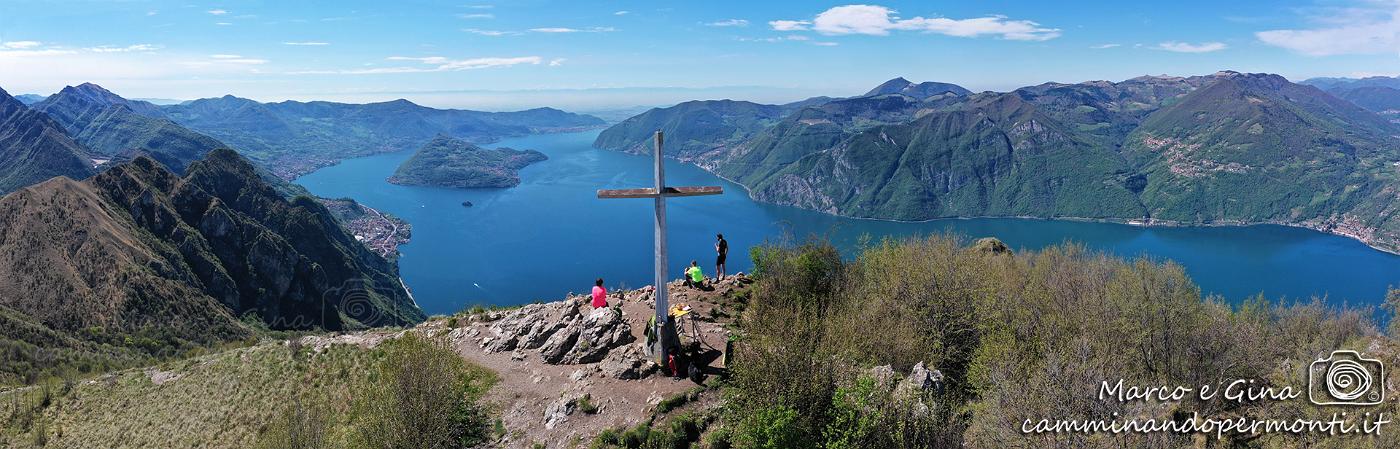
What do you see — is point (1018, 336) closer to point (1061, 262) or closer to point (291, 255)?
point (1061, 262)

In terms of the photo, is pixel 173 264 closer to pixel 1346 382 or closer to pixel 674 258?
pixel 674 258

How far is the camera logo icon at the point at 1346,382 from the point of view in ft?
46.4

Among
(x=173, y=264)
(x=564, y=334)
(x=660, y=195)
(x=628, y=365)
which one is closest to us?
(x=660, y=195)

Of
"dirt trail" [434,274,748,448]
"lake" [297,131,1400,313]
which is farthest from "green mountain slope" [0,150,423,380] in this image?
"dirt trail" [434,274,748,448]

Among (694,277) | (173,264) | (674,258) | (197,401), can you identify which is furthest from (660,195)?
(674,258)

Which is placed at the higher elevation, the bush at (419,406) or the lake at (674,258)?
the bush at (419,406)

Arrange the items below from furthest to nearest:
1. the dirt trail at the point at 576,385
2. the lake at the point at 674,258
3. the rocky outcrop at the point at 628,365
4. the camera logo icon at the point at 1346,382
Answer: the lake at the point at 674,258 → the rocky outcrop at the point at 628,365 → the dirt trail at the point at 576,385 → the camera logo icon at the point at 1346,382

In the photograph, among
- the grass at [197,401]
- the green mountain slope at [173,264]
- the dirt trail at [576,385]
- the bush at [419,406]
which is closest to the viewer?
the bush at [419,406]

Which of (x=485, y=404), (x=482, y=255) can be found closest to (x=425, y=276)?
(x=482, y=255)

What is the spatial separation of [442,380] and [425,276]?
14704cm

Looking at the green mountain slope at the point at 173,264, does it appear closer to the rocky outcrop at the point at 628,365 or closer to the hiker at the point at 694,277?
the hiker at the point at 694,277

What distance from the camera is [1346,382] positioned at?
14602 millimetres

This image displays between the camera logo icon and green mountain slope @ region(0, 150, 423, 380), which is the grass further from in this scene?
green mountain slope @ region(0, 150, 423, 380)

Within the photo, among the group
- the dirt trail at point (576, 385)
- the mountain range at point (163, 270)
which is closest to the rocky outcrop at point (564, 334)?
the dirt trail at point (576, 385)
